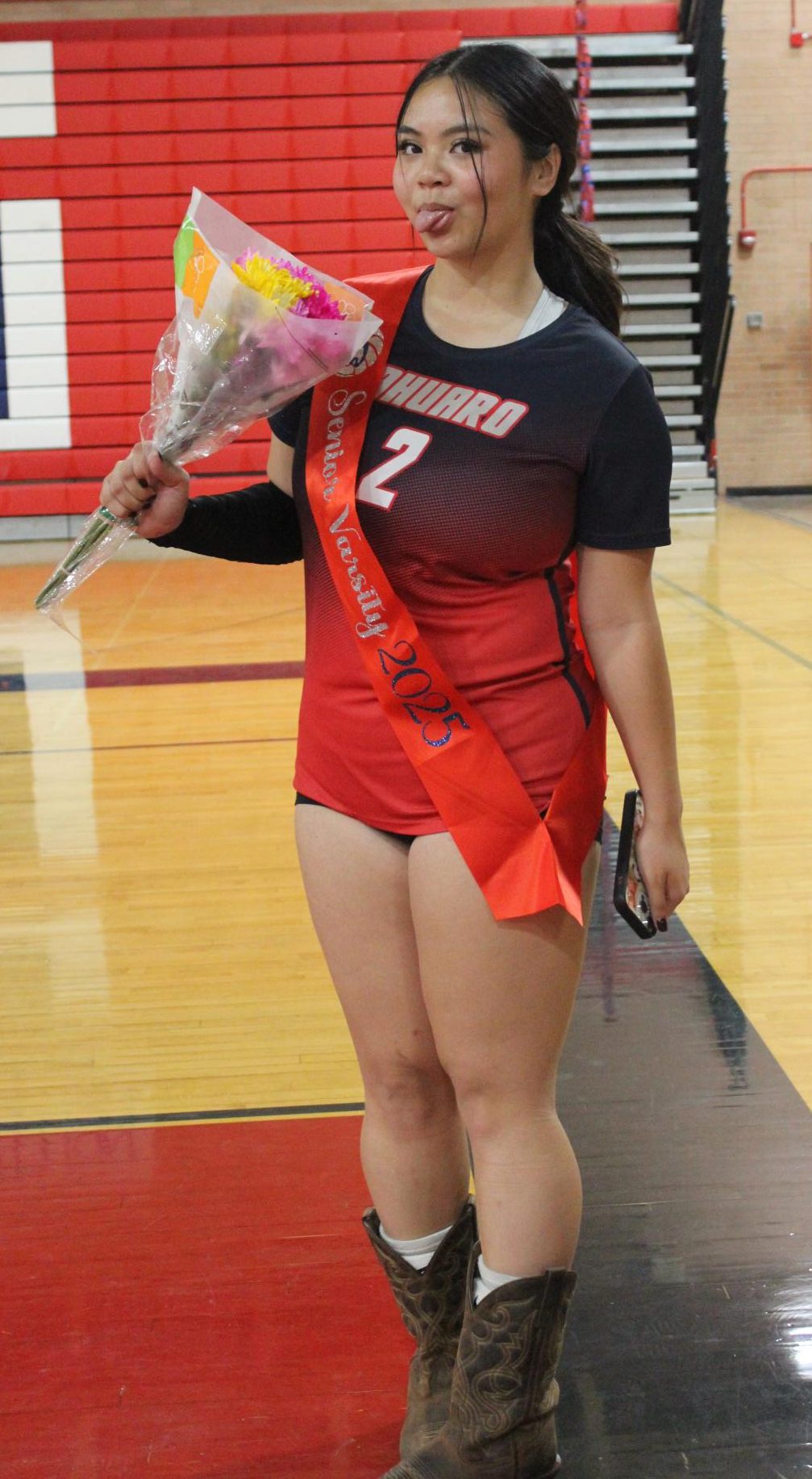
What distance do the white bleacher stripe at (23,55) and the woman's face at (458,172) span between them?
369 inches

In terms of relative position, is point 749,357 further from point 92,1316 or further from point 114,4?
point 92,1316

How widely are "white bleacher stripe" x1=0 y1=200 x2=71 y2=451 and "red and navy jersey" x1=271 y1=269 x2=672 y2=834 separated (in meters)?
8.98

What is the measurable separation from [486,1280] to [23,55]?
9.79 m

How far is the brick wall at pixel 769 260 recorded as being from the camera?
35.6ft

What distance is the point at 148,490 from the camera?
4.21 feet

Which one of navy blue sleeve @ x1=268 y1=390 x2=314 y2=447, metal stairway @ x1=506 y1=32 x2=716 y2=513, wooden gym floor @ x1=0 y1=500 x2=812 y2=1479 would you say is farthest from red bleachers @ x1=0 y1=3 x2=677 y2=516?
navy blue sleeve @ x1=268 y1=390 x2=314 y2=447

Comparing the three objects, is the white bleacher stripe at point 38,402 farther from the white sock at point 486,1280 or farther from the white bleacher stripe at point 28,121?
the white sock at point 486,1280

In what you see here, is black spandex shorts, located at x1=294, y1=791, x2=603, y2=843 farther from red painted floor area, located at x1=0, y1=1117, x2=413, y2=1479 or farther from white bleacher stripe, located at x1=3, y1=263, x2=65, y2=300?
white bleacher stripe, located at x1=3, y1=263, x2=65, y2=300

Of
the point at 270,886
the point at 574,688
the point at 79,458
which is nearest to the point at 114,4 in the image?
the point at 79,458

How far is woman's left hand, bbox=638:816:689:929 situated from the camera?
1.32 metres

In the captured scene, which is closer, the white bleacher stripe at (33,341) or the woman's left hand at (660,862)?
the woman's left hand at (660,862)

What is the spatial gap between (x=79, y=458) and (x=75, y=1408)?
8841 mm

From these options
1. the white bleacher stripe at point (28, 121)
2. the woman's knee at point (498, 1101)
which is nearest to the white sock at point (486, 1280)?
the woman's knee at point (498, 1101)

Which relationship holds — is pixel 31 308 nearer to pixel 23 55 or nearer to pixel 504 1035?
pixel 23 55
